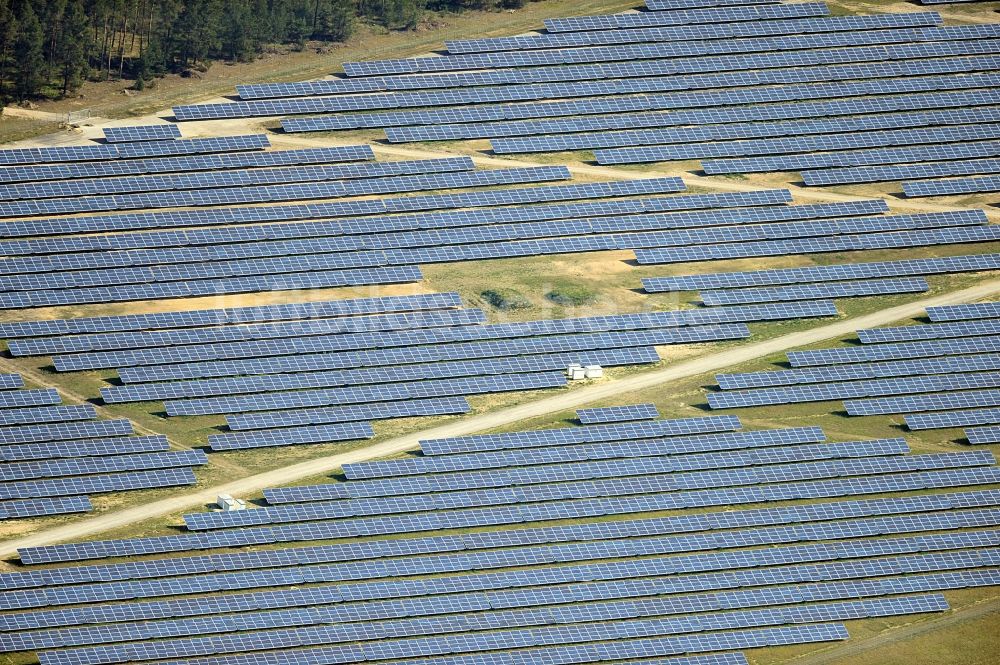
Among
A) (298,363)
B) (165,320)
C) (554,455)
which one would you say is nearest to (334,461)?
(298,363)

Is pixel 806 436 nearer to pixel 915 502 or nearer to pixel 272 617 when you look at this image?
pixel 915 502

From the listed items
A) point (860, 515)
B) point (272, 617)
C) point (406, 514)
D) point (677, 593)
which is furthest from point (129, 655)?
point (860, 515)


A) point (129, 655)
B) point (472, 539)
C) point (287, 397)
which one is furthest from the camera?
point (287, 397)

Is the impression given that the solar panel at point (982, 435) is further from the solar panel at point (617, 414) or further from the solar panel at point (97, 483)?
the solar panel at point (97, 483)

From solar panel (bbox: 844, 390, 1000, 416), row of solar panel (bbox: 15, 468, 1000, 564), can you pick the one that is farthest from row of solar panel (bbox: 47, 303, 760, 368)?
solar panel (bbox: 844, 390, 1000, 416)

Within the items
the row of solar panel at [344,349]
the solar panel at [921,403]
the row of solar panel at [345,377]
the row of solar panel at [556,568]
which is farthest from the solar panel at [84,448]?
the solar panel at [921,403]

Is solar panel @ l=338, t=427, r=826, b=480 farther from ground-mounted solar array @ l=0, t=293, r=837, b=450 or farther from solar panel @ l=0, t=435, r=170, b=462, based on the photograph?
solar panel @ l=0, t=435, r=170, b=462
